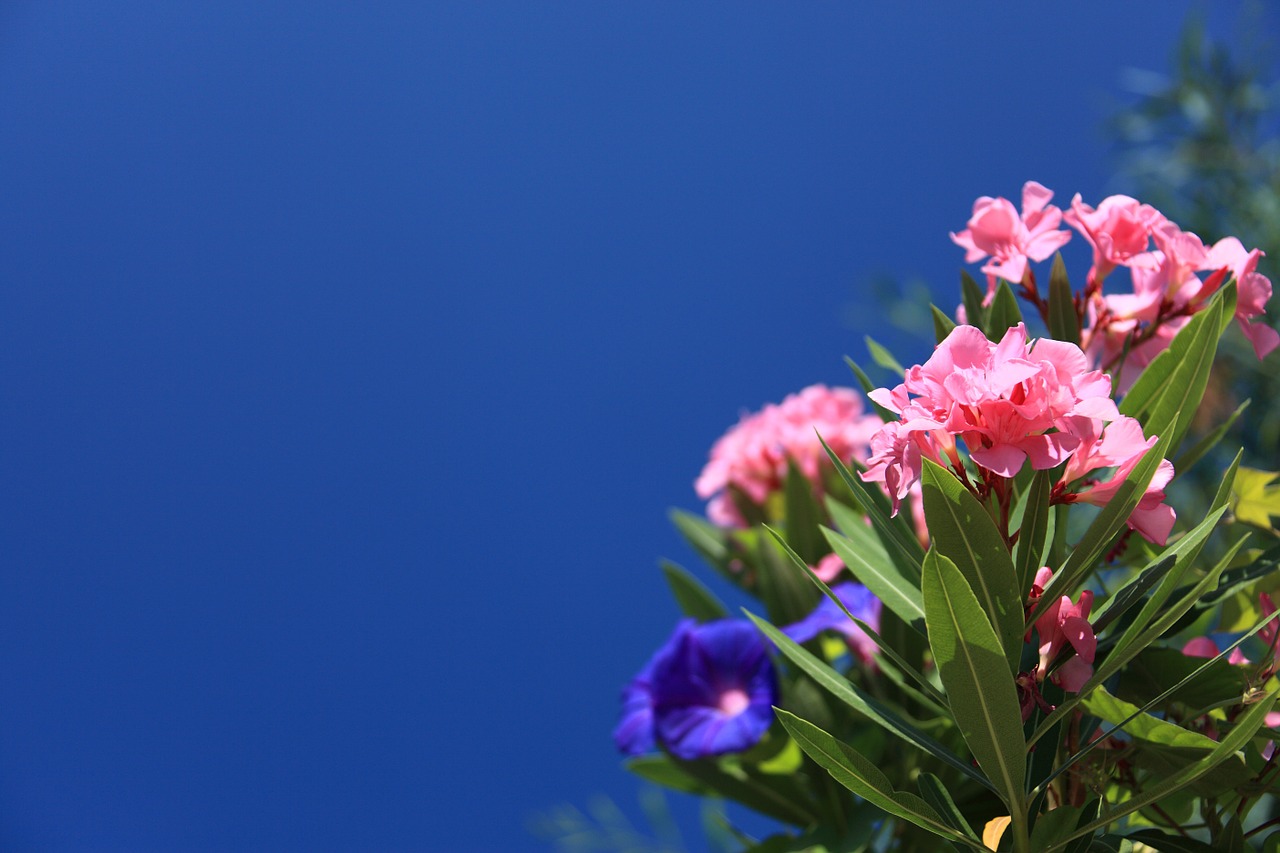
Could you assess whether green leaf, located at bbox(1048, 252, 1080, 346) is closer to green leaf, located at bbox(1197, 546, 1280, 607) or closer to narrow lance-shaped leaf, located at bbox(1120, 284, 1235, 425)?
narrow lance-shaped leaf, located at bbox(1120, 284, 1235, 425)

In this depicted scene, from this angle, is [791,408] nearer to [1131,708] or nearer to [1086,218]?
[1086,218]

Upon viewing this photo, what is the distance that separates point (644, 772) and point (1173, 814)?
58cm

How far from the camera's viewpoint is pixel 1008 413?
542mm

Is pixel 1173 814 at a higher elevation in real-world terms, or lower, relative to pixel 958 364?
lower

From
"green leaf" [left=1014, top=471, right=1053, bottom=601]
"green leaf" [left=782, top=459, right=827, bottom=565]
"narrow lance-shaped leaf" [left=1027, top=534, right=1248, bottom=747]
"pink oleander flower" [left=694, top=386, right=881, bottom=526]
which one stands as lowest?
"narrow lance-shaped leaf" [left=1027, top=534, right=1248, bottom=747]

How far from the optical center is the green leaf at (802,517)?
1236 millimetres

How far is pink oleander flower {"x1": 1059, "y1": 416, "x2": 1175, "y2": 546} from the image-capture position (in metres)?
0.57

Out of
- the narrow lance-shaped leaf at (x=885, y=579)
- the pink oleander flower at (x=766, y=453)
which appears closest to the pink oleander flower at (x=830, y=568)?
the pink oleander flower at (x=766, y=453)

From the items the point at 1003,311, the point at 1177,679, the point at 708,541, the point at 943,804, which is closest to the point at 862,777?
the point at 943,804

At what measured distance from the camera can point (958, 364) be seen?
22.2 inches

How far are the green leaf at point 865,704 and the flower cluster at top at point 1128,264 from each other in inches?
13.6

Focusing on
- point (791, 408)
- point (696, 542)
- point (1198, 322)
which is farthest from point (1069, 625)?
point (791, 408)

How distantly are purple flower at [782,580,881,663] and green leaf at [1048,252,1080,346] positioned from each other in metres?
0.35

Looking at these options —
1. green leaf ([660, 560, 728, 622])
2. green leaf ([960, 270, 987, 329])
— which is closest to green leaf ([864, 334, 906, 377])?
green leaf ([960, 270, 987, 329])
